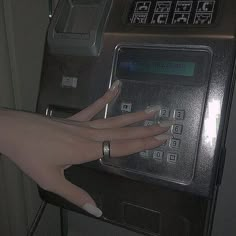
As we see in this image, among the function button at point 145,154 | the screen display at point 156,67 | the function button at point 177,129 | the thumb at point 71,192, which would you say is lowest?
the thumb at point 71,192

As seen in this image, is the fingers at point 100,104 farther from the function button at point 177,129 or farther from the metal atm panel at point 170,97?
the function button at point 177,129

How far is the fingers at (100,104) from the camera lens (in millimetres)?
643

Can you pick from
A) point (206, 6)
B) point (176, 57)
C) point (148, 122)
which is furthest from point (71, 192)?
point (206, 6)

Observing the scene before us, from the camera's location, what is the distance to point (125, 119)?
2.02ft

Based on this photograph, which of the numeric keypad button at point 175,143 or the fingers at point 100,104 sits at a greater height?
the fingers at point 100,104

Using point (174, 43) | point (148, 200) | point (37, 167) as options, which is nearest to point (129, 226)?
point (148, 200)

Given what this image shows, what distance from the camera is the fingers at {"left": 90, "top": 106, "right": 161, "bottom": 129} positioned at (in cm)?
61

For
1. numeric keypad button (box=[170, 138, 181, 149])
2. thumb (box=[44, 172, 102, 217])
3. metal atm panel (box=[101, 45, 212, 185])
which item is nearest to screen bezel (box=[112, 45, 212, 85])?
metal atm panel (box=[101, 45, 212, 185])

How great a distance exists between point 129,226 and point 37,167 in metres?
0.24

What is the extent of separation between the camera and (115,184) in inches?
26.0

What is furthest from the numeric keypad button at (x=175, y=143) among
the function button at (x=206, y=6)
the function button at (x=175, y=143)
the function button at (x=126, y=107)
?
the function button at (x=206, y=6)

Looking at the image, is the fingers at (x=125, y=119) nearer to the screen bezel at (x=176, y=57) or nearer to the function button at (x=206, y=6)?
the screen bezel at (x=176, y=57)

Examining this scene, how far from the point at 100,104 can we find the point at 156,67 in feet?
0.43

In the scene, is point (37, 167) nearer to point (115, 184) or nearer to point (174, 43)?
point (115, 184)
